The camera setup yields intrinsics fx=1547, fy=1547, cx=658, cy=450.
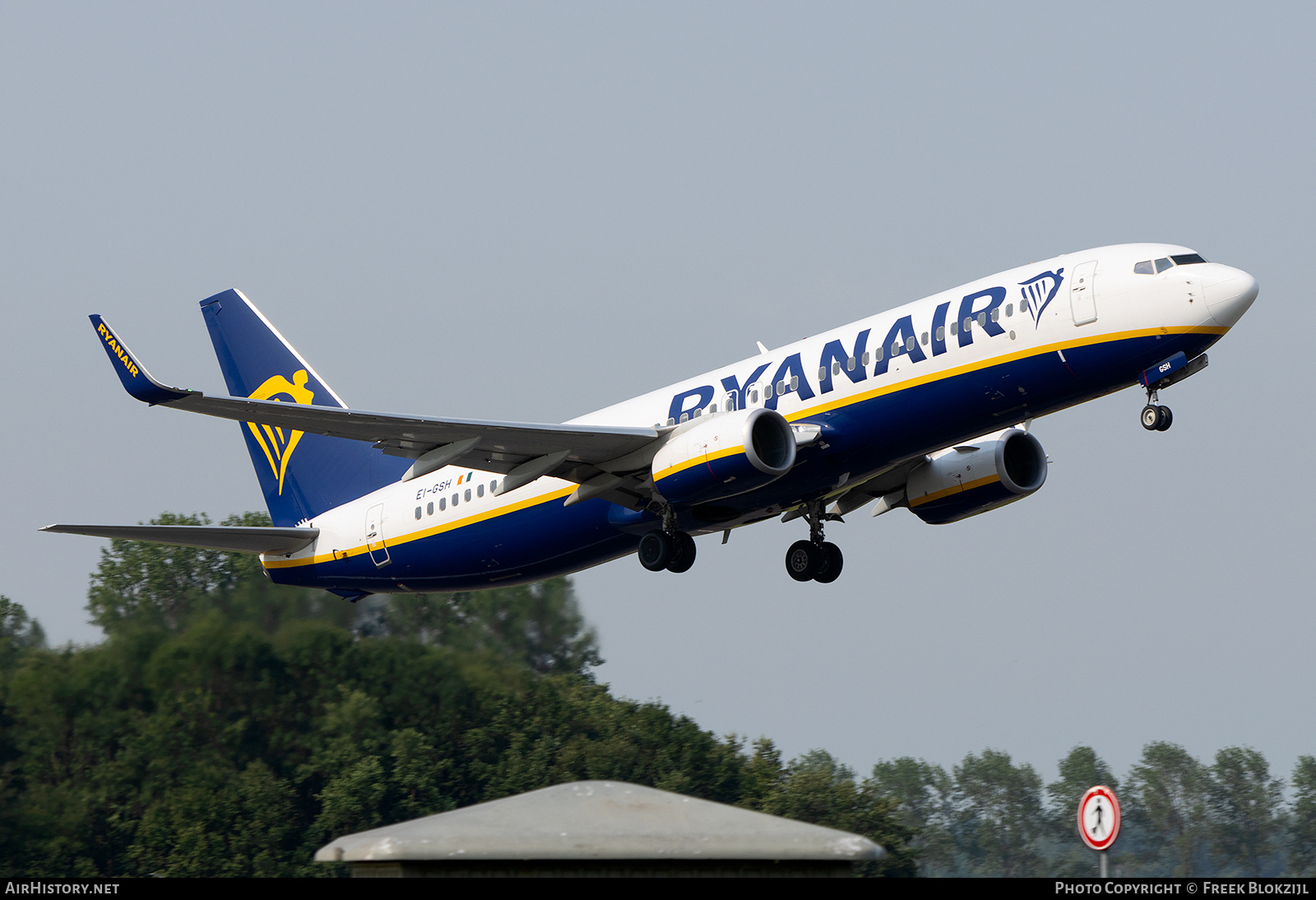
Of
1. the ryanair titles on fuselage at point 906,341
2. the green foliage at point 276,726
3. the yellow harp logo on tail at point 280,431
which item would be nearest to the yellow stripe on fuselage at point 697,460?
the ryanair titles on fuselage at point 906,341

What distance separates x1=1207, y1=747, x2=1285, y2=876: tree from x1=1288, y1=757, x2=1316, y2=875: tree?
0.85 meters

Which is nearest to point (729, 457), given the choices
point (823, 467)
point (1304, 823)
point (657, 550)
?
point (823, 467)

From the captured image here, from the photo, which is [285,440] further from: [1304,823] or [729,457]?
[1304,823]

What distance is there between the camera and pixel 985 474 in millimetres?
31516

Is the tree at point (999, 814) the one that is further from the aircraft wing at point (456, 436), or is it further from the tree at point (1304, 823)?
the aircraft wing at point (456, 436)

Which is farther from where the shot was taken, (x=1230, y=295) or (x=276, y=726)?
(x=276, y=726)

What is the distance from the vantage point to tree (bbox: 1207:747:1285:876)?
70938 millimetres

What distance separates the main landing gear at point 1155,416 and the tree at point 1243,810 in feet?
168

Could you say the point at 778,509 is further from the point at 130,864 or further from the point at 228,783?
the point at 130,864

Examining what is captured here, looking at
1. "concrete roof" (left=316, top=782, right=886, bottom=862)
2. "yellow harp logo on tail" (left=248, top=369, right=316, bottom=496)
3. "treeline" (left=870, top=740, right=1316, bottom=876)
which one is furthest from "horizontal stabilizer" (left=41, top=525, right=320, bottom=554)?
"treeline" (left=870, top=740, right=1316, bottom=876)

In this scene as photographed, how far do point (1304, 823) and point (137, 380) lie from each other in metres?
63.1

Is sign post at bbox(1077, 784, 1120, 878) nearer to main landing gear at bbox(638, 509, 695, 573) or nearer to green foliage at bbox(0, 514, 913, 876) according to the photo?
main landing gear at bbox(638, 509, 695, 573)

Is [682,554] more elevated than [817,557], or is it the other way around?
[817,557]

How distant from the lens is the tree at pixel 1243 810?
233 feet
